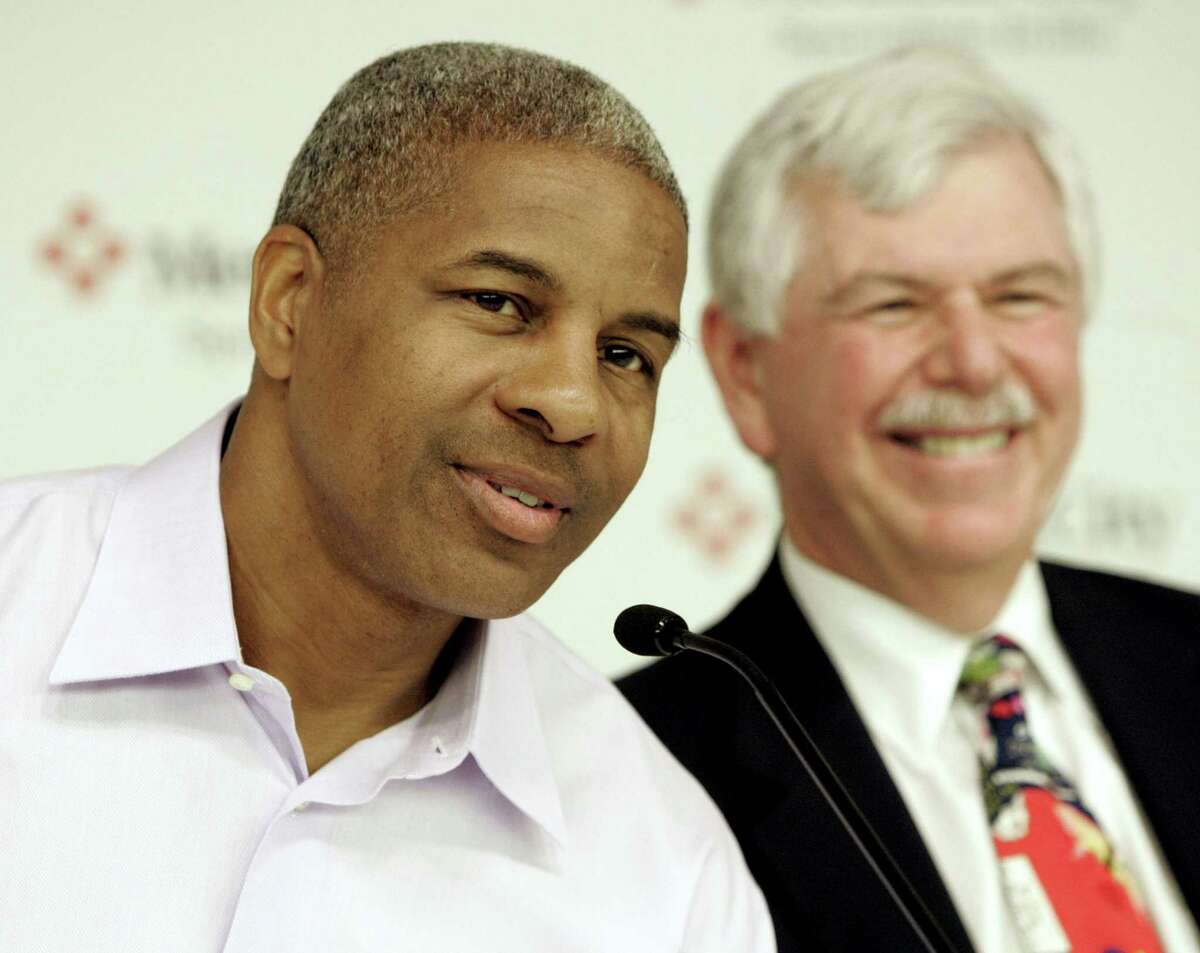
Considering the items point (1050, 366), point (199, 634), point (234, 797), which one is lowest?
point (234, 797)

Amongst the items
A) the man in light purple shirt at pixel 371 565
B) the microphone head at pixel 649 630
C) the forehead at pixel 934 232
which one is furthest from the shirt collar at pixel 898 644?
the microphone head at pixel 649 630

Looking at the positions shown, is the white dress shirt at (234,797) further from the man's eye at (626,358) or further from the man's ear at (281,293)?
the man's eye at (626,358)

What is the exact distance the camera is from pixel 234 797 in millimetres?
1413

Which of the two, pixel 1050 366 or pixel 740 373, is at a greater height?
pixel 1050 366

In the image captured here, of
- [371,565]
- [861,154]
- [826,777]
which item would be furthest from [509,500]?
[861,154]

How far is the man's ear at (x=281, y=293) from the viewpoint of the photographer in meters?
1.51

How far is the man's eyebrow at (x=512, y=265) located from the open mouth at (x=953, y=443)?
33.6 inches

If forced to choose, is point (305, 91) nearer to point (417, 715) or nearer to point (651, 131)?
point (651, 131)

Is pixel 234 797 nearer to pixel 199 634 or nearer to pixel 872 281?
pixel 199 634

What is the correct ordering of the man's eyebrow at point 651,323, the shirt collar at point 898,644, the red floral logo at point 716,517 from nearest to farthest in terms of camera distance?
1. the man's eyebrow at point 651,323
2. the shirt collar at point 898,644
3. the red floral logo at point 716,517

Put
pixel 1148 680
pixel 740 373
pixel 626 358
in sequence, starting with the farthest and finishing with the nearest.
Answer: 1. pixel 740 373
2. pixel 1148 680
3. pixel 626 358

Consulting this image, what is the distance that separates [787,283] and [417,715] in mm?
863

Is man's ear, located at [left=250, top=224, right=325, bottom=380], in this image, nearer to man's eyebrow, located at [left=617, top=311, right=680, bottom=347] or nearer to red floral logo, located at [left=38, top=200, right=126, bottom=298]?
man's eyebrow, located at [left=617, top=311, right=680, bottom=347]

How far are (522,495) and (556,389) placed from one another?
98 mm
